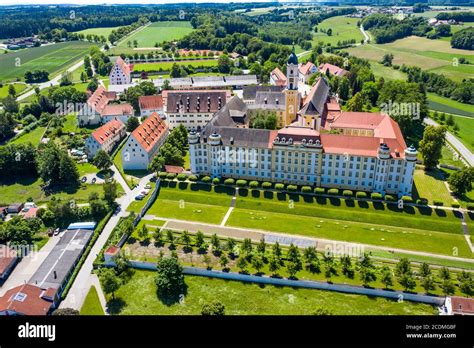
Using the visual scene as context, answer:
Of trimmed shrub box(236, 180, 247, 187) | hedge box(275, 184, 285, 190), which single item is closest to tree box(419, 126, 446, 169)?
hedge box(275, 184, 285, 190)

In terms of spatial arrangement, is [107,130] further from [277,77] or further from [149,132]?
[277,77]

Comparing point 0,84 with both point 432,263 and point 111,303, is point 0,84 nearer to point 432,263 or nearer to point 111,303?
point 111,303

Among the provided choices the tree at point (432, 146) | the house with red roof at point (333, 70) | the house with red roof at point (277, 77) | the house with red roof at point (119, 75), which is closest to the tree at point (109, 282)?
the tree at point (432, 146)

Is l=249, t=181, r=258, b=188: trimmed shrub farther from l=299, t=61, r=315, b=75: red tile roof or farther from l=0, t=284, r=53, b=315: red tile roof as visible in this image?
l=299, t=61, r=315, b=75: red tile roof

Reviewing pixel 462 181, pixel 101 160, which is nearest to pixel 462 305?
pixel 462 181

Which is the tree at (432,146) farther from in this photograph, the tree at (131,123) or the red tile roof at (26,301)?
the red tile roof at (26,301)
